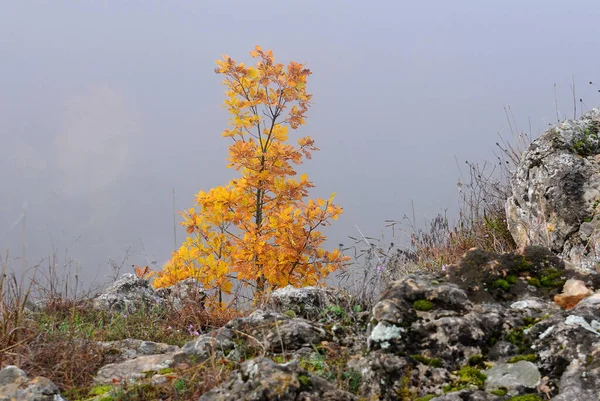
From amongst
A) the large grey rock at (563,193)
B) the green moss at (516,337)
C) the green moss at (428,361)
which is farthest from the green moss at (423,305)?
the large grey rock at (563,193)

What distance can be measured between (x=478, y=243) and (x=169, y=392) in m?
5.06

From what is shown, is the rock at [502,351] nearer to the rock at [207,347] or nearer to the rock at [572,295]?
the rock at [572,295]

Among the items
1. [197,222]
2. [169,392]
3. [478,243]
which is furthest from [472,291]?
[197,222]

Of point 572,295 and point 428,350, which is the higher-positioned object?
point 572,295

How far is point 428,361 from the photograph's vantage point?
8.39 feet

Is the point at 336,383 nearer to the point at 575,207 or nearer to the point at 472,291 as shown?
the point at 472,291

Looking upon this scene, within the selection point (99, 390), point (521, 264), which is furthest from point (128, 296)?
point (521, 264)

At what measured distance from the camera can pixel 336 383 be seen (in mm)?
2854

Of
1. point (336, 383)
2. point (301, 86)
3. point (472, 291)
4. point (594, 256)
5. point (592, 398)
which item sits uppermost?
point (301, 86)

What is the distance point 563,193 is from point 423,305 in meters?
3.84

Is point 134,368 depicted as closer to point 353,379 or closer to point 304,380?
point 353,379

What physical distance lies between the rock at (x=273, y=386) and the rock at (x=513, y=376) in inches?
24.0

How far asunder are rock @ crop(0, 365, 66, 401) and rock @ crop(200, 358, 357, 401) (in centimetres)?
123

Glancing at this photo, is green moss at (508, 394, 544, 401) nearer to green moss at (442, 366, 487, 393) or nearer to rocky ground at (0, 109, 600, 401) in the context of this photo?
rocky ground at (0, 109, 600, 401)
